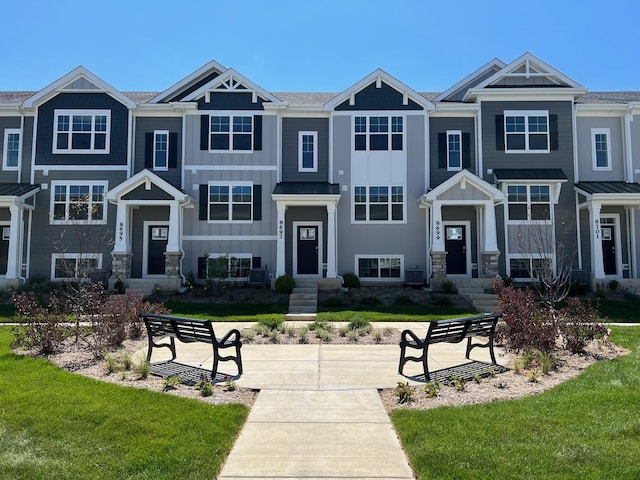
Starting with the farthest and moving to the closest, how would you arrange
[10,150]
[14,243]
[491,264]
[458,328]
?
1. [10,150]
2. [14,243]
3. [491,264]
4. [458,328]

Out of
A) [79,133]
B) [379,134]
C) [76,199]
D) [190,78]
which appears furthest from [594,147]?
[76,199]

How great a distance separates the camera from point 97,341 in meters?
9.17

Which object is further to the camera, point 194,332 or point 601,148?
point 601,148

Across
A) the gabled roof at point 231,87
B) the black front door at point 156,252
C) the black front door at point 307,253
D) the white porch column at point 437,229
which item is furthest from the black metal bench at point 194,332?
the gabled roof at point 231,87

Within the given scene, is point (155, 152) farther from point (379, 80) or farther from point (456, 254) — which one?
point (456, 254)

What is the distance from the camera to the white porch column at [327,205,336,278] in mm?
19545

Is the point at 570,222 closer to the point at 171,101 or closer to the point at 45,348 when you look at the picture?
the point at 171,101

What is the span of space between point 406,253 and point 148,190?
10798 millimetres

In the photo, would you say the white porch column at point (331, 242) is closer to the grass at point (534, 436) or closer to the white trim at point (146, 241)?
the white trim at point (146, 241)

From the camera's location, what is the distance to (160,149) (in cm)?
2112

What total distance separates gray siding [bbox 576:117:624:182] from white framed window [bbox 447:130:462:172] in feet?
17.0

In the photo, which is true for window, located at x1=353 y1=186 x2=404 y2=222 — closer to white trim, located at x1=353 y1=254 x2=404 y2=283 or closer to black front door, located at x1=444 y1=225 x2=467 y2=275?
white trim, located at x1=353 y1=254 x2=404 y2=283

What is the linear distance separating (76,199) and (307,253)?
32.8ft

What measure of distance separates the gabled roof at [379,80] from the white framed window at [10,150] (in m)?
13.4
